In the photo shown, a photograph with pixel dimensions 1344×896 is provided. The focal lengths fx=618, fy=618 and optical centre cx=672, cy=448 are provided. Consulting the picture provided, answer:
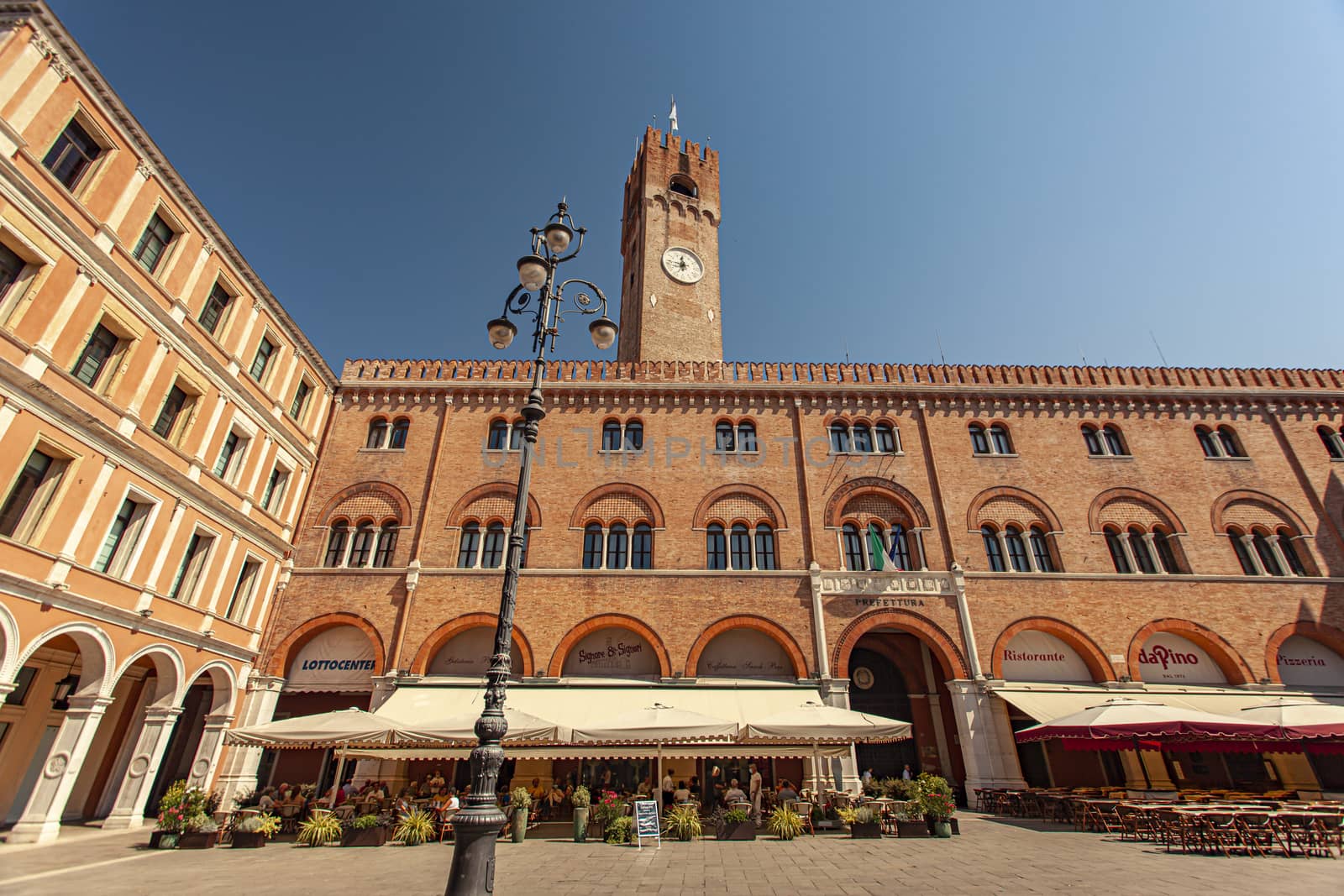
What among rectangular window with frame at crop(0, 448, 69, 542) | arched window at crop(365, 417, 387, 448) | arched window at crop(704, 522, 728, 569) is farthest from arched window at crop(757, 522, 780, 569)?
rectangular window with frame at crop(0, 448, 69, 542)

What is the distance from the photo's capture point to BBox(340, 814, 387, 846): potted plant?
1140 cm

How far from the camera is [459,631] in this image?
676 inches

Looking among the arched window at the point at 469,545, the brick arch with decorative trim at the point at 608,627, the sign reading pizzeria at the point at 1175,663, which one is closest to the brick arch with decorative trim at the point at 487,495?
the arched window at the point at 469,545

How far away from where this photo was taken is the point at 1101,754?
16.9 m

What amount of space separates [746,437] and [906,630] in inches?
290

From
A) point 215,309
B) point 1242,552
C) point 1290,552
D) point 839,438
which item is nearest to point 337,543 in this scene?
point 215,309

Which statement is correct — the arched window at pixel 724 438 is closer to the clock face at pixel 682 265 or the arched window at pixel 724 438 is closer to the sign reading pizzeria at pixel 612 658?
the sign reading pizzeria at pixel 612 658

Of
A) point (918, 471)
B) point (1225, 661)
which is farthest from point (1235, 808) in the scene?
point (918, 471)

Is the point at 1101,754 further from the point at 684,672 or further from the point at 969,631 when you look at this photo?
the point at 684,672

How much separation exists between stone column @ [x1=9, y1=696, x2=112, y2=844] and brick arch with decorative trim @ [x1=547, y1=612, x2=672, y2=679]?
9.04 metres

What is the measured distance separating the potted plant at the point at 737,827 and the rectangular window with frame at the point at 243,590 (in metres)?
13.2

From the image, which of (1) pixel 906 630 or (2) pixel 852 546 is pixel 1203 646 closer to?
(1) pixel 906 630

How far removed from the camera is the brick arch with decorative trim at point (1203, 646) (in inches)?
658

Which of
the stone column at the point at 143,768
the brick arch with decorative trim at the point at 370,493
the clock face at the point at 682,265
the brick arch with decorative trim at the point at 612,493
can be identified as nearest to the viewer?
the stone column at the point at 143,768
